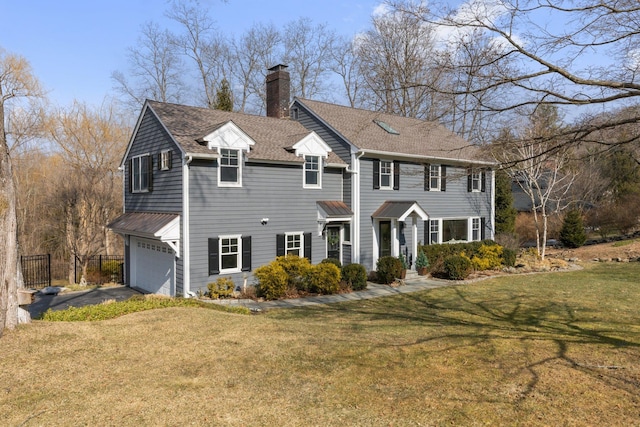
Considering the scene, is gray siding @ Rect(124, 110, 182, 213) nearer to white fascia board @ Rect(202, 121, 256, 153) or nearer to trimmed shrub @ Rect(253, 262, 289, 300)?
white fascia board @ Rect(202, 121, 256, 153)

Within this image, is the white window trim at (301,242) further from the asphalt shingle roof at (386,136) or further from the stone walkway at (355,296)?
the asphalt shingle roof at (386,136)

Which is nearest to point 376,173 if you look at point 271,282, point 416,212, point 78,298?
point 416,212

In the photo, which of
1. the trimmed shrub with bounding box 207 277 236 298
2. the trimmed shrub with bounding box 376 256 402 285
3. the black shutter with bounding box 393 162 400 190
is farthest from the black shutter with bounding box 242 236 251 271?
the black shutter with bounding box 393 162 400 190

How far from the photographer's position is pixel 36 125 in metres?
25.9

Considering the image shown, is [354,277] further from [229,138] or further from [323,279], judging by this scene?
[229,138]

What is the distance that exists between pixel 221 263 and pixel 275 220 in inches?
105

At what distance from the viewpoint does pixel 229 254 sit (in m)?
15.3

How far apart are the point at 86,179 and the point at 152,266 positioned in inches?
444

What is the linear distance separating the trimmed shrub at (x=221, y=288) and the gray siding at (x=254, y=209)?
406 mm

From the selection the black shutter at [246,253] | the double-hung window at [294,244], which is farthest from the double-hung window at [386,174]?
the black shutter at [246,253]

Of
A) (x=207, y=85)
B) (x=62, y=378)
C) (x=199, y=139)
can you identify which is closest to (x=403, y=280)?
(x=199, y=139)

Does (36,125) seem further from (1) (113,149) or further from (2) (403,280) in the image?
(2) (403,280)

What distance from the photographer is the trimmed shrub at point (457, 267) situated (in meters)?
17.9

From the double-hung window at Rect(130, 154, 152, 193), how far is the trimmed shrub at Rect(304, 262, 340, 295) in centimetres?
729
